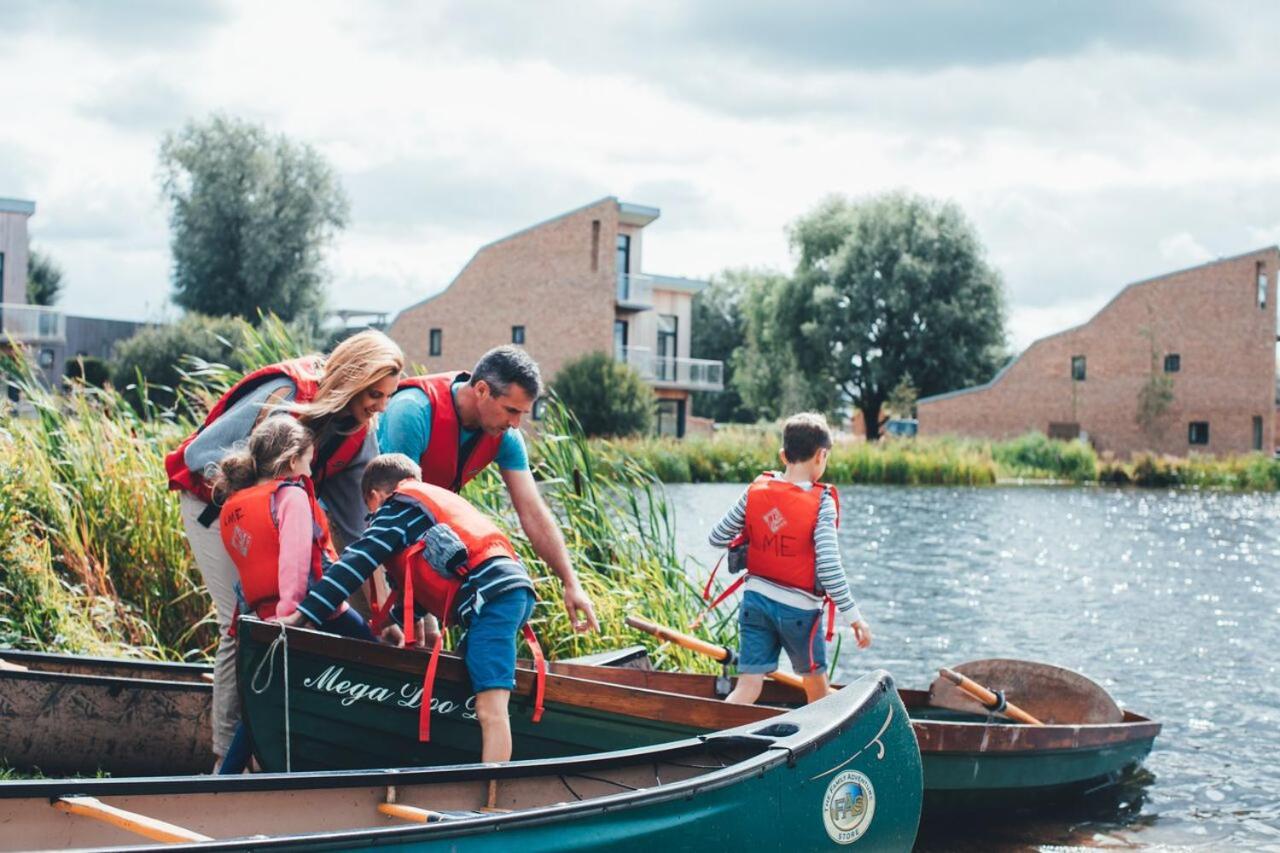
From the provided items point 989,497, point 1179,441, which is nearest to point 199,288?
point 989,497

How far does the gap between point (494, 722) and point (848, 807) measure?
4.13ft

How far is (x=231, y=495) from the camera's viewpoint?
15.0ft

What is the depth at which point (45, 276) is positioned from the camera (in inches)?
2000

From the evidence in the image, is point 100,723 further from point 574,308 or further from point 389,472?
point 574,308

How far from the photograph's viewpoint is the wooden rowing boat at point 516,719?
454 cm

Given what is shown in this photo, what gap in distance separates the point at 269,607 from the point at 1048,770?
435cm

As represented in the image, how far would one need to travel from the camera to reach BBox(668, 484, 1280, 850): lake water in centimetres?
750

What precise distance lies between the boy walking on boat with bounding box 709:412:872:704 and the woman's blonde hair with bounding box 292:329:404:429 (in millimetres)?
2037

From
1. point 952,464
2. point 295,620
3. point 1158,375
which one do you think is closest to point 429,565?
point 295,620

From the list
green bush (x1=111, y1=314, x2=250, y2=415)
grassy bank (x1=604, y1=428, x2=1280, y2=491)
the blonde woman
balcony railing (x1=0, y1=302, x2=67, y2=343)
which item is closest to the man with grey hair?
the blonde woman

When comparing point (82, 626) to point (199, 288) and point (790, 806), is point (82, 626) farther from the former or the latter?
point (199, 288)

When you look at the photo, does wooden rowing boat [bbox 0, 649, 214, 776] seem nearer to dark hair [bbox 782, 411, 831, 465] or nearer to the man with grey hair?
the man with grey hair

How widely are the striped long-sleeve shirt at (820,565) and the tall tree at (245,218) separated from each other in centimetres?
4113

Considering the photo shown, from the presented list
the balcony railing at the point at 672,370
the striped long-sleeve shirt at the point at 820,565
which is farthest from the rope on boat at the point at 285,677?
the balcony railing at the point at 672,370
